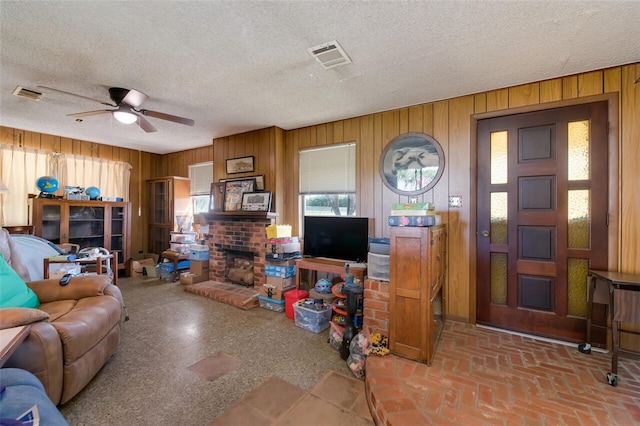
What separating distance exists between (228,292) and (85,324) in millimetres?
2068

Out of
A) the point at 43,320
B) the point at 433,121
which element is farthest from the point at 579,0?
the point at 43,320

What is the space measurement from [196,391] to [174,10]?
8.33ft

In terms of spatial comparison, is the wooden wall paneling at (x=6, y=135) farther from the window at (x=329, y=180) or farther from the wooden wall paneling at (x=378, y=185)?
the wooden wall paneling at (x=378, y=185)

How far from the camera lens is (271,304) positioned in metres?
3.49

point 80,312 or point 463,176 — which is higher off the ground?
point 463,176

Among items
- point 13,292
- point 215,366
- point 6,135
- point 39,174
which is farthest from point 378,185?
point 6,135

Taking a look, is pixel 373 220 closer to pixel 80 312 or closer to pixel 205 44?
pixel 205 44

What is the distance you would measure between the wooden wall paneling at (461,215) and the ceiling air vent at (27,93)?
4438 mm

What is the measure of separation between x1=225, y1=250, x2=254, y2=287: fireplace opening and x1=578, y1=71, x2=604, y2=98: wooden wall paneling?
13.9 feet

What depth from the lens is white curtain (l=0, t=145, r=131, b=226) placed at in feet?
13.4

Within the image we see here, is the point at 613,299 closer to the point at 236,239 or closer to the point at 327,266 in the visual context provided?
the point at 327,266

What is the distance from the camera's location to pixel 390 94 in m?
2.85

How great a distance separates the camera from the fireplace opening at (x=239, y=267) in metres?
4.22

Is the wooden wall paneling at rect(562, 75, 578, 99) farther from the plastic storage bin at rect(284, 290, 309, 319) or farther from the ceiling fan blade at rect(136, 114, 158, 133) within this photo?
the ceiling fan blade at rect(136, 114, 158, 133)
